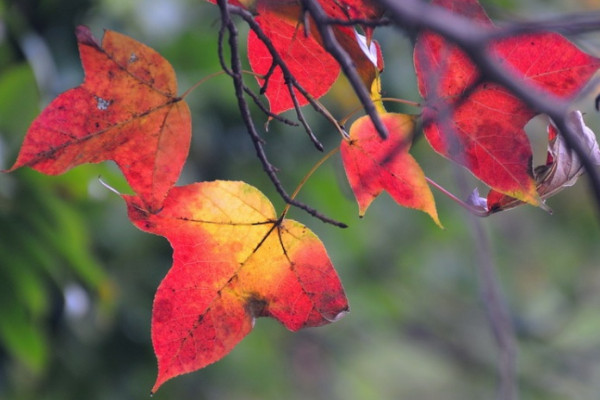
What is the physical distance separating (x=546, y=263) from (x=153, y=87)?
2497 millimetres

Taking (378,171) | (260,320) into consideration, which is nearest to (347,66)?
(378,171)

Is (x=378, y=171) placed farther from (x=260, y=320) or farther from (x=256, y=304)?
(x=260, y=320)

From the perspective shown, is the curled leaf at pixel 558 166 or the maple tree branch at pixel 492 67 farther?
the curled leaf at pixel 558 166

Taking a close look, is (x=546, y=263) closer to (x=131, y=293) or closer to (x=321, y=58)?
(x=131, y=293)

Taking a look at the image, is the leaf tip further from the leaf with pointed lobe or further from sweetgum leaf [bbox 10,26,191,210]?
the leaf with pointed lobe

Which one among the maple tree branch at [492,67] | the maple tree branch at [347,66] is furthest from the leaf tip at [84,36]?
the maple tree branch at [492,67]

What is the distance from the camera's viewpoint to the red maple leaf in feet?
1.29

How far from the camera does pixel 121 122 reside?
42 cm

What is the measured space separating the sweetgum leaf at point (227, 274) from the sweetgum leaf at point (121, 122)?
2 centimetres

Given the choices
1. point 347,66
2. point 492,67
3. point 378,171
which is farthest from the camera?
point 378,171

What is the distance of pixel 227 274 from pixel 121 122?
0.35 feet

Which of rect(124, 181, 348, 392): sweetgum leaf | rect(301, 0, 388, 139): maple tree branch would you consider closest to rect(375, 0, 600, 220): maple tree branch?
rect(301, 0, 388, 139): maple tree branch

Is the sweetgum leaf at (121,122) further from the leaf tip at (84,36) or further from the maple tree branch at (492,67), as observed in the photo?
the maple tree branch at (492,67)

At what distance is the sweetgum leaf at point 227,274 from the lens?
16.6 inches
